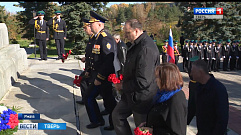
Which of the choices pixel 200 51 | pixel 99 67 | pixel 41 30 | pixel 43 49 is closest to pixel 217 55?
pixel 200 51

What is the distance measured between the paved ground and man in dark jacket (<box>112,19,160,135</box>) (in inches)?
48.5

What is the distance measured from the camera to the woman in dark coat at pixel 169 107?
7.84 ft

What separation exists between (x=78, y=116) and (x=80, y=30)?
1243 cm

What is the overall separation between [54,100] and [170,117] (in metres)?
3.78

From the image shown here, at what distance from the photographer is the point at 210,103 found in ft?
9.39

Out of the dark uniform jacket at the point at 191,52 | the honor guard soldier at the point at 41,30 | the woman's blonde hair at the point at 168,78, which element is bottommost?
the dark uniform jacket at the point at 191,52

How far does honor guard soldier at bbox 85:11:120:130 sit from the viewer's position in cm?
420

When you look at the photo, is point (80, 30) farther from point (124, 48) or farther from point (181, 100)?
point (181, 100)

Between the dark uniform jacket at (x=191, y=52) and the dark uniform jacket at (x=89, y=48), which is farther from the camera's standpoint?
the dark uniform jacket at (x=191, y=52)

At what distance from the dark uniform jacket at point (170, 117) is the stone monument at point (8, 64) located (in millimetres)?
4028

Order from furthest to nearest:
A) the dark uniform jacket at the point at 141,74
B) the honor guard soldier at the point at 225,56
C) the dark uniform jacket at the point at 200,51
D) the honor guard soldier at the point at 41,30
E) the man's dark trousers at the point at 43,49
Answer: the honor guard soldier at the point at 225,56 < the dark uniform jacket at the point at 200,51 < the man's dark trousers at the point at 43,49 < the honor guard soldier at the point at 41,30 < the dark uniform jacket at the point at 141,74

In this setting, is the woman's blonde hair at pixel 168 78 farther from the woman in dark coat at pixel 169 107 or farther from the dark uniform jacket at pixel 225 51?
the dark uniform jacket at pixel 225 51

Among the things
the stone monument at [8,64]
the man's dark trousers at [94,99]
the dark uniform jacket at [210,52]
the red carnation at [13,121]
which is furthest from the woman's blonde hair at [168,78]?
the dark uniform jacket at [210,52]

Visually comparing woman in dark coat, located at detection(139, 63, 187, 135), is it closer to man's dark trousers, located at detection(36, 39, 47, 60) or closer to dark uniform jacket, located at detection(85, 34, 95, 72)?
dark uniform jacket, located at detection(85, 34, 95, 72)
